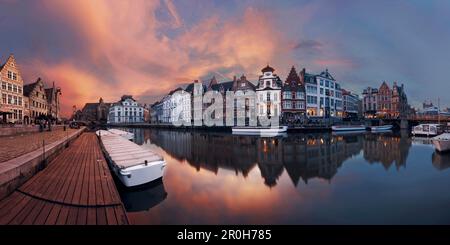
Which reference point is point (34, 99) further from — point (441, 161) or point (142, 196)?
point (441, 161)

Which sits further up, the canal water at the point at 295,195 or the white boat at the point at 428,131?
the white boat at the point at 428,131

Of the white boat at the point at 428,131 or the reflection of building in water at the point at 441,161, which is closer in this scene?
the reflection of building in water at the point at 441,161

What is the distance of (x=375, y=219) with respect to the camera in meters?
7.23

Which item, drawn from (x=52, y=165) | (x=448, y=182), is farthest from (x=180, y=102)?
(x=448, y=182)

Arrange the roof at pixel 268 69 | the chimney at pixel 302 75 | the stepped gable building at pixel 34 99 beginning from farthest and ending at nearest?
the chimney at pixel 302 75, the roof at pixel 268 69, the stepped gable building at pixel 34 99

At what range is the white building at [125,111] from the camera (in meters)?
108

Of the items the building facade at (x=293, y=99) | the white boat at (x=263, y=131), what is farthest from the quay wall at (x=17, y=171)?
the building facade at (x=293, y=99)

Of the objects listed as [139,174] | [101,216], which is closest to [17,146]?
[139,174]

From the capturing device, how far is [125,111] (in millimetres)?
108375

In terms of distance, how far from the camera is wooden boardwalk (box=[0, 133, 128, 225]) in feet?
16.8

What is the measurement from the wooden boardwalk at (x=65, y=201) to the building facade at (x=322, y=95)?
56.0 m

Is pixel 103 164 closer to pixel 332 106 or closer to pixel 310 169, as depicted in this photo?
pixel 310 169

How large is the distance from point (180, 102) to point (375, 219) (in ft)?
256

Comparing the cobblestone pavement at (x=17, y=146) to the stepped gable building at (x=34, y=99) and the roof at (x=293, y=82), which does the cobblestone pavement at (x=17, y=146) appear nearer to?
the stepped gable building at (x=34, y=99)
